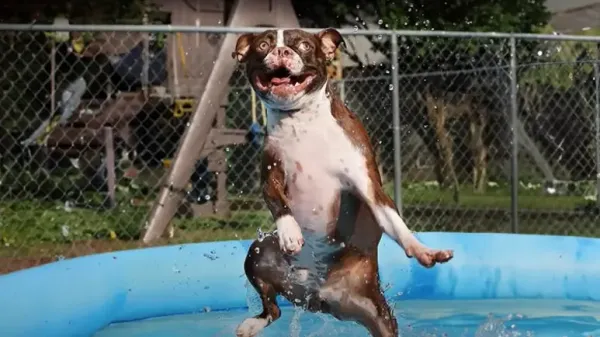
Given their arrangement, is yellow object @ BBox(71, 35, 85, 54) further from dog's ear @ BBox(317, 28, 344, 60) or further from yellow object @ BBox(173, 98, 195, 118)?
dog's ear @ BBox(317, 28, 344, 60)

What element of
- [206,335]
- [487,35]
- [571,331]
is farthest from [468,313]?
[487,35]

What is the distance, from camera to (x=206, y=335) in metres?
4.12

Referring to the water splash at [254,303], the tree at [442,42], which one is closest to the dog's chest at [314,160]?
the water splash at [254,303]

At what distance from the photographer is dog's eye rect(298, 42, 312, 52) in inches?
117

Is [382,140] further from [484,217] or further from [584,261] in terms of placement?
[584,261]

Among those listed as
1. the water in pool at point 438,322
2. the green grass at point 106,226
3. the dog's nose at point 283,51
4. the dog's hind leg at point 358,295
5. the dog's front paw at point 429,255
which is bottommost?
the green grass at point 106,226

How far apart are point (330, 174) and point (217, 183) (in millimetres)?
5586

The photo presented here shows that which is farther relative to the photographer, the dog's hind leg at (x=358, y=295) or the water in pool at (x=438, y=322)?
the water in pool at (x=438, y=322)

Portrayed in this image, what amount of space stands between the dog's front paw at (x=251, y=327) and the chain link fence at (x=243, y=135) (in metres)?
4.26

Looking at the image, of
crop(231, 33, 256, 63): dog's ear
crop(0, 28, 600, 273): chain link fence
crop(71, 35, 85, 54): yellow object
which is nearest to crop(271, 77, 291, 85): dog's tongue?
Result: crop(231, 33, 256, 63): dog's ear

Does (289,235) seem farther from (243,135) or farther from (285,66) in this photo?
(243,135)

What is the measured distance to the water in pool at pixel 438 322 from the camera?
414 centimetres

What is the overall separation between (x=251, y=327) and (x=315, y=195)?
1.90 ft

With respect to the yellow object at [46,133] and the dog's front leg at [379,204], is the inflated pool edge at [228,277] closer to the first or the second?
the dog's front leg at [379,204]
